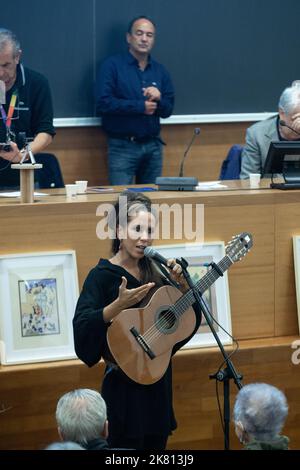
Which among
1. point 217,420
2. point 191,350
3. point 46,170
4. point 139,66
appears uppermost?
point 139,66

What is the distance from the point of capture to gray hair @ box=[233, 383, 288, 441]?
3066 millimetres

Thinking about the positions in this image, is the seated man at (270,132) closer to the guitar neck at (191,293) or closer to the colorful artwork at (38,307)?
the colorful artwork at (38,307)

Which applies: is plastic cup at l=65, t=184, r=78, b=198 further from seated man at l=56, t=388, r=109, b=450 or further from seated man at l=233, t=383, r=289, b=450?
seated man at l=233, t=383, r=289, b=450

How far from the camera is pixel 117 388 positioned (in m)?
3.66

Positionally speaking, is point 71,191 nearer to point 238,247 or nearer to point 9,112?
point 9,112

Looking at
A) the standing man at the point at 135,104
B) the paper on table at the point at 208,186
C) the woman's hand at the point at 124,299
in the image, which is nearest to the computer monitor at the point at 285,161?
the paper on table at the point at 208,186

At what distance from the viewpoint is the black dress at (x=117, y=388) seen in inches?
142

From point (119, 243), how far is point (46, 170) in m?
2.24

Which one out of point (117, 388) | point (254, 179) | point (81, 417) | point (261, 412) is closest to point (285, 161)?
point (254, 179)

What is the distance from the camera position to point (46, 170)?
232 inches

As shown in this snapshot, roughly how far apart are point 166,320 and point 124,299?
0.37 m

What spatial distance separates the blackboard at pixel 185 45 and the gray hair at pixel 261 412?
5006 mm
